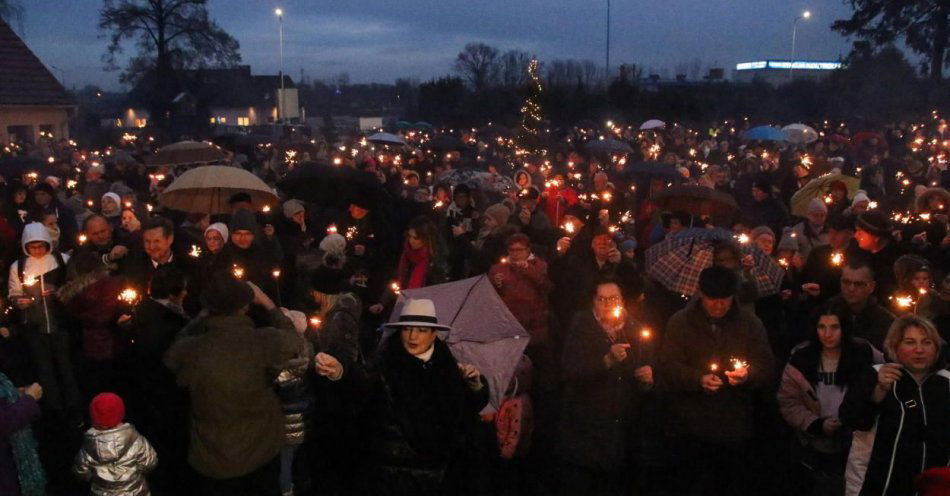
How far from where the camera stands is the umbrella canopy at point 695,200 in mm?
8133

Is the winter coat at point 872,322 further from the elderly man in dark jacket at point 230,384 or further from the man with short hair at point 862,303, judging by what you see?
the elderly man in dark jacket at point 230,384

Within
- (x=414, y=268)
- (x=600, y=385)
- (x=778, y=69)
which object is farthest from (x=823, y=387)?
(x=778, y=69)

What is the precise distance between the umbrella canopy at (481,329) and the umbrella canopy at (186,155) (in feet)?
30.2

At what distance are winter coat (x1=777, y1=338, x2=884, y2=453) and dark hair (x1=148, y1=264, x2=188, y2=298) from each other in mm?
3858

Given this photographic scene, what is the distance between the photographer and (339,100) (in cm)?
8950

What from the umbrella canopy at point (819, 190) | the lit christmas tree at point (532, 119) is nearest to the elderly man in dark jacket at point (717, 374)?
the umbrella canopy at point (819, 190)

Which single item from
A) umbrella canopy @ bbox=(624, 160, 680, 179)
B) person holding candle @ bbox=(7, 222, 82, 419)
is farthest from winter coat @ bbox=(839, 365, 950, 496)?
umbrella canopy @ bbox=(624, 160, 680, 179)

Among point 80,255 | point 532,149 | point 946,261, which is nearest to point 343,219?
point 80,255

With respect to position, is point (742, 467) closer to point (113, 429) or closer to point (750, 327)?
point (750, 327)

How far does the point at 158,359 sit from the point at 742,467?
3701 mm

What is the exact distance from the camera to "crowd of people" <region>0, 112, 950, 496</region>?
409 cm

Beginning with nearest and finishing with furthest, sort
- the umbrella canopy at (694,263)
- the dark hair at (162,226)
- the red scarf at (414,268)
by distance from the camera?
the umbrella canopy at (694,263) → the dark hair at (162,226) → the red scarf at (414,268)

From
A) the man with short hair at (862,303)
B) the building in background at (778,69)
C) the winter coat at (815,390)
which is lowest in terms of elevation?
the winter coat at (815,390)

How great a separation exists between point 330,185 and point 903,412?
233 inches
